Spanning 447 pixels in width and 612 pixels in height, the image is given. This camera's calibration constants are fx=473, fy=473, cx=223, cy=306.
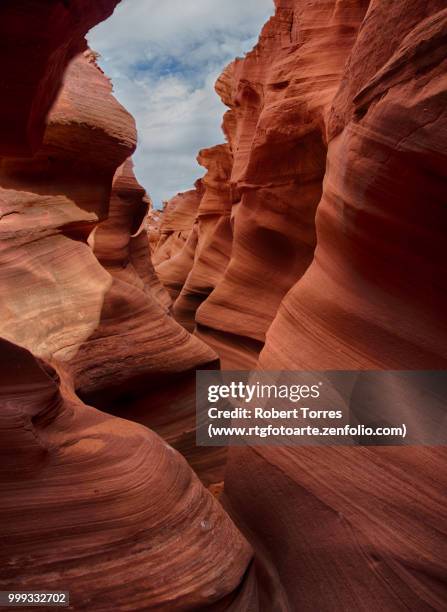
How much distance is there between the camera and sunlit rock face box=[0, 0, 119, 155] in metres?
1.81

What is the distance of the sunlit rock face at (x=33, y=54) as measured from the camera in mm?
1806

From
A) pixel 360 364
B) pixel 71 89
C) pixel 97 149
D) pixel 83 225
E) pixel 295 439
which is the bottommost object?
pixel 295 439

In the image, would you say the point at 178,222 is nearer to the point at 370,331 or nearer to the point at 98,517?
the point at 370,331

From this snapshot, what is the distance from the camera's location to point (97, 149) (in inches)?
192

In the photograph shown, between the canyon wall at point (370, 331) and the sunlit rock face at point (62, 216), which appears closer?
the canyon wall at point (370, 331)

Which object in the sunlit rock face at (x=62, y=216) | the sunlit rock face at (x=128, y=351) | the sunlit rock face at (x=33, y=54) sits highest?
the sunlit rock face at (x=33, y=54)

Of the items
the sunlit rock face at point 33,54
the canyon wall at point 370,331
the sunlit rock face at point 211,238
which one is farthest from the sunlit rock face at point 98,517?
the sunlit rock face at point 211,238

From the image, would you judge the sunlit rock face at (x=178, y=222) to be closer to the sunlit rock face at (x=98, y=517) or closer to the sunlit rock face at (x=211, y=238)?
the sunlit rock face at (x=211, y=238)

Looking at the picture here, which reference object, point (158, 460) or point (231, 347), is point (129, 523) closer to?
point (158, 460)

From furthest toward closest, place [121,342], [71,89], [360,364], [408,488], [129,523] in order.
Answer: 1. [71,89]
2. [121,342]
3. [360,364]
4. [408,488]
5. [129,523]

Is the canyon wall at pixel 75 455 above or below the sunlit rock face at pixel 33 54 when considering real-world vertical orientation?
below

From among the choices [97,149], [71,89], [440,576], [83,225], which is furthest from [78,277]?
[440,576]

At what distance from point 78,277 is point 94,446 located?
7.75 ft

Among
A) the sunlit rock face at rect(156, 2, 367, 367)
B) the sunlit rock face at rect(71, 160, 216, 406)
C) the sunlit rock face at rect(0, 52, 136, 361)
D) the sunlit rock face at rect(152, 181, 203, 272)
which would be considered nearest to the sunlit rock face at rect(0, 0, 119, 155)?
the sunlit rock face at rect(0, 52, 136, 361)
